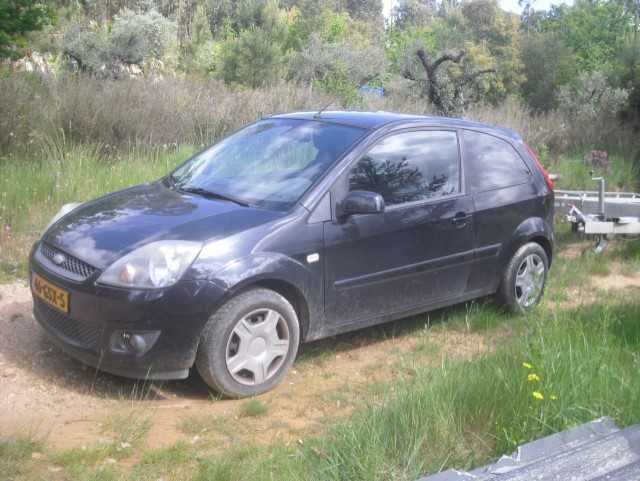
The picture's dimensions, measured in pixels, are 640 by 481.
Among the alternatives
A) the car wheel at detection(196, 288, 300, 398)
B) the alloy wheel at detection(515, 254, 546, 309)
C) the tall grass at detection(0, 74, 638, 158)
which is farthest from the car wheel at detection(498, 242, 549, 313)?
the tall grass at detection(0, 74, 638, 158)

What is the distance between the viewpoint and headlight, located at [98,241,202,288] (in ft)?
15.1

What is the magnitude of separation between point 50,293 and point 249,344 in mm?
1238

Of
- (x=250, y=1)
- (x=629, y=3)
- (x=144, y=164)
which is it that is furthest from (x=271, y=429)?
(x=250, y=1)

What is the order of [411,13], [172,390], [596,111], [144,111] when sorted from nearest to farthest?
[172,390], [144,111], [596,111], [411,13]

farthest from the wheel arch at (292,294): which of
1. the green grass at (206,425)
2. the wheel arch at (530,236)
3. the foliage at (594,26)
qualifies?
the foliage at (594,26)

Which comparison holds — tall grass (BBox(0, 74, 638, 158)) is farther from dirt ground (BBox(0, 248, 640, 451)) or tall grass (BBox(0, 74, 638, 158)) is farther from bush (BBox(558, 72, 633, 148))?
dirt ground (BBox(0, 248, 640, 451))

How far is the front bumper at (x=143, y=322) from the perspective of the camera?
458cm

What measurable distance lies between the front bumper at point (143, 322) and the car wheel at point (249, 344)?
0.10m

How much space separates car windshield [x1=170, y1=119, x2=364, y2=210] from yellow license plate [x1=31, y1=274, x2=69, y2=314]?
3.96ft

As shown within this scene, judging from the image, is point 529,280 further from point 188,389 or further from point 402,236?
point 188,389

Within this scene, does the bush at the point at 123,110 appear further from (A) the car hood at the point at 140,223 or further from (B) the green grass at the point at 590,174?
(A) the car hood at the point at 140,223

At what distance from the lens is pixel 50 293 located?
16.3 ft

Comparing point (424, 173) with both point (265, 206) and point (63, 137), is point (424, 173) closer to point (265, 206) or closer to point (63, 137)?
point (265, 206)

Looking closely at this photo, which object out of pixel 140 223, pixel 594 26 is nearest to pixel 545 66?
pixel 594 26
